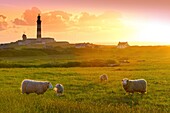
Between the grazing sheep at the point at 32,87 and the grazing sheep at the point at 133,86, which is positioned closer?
the grazing sheep at the point at 32,87

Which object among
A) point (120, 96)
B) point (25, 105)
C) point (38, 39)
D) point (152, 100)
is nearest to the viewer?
point (25, 105)

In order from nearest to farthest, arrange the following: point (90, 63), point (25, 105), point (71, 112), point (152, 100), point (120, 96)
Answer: point (71, 112), point (25, 105), point (152, 100), point (120, 96), point (90, 63)

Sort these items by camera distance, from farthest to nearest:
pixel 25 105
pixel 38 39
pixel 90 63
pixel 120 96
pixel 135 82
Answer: pixel 38 39 → pixel 90 63 → pixel 135 82 → pixel 120 96 → pixel 25 105

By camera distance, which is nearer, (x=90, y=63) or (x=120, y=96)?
(x=120, y=96)

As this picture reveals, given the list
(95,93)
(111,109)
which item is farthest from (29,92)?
(111,109)

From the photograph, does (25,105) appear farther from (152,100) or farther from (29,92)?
(152,100)

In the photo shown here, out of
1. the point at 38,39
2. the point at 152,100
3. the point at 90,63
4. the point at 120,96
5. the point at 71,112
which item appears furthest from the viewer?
the point at 38,39

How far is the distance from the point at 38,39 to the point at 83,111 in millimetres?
186026

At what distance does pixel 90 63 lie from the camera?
69.0m

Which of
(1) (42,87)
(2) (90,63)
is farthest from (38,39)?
(1) (42,87)

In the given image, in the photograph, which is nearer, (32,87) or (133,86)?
(32,87)

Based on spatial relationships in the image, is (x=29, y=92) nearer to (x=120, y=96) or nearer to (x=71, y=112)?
(x=120, y=96)

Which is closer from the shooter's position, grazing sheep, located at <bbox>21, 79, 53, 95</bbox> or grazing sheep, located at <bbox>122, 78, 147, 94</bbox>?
grazing sheep, located at <bbox>21, 79, 53, 95</bbox>

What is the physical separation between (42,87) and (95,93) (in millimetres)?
3823
